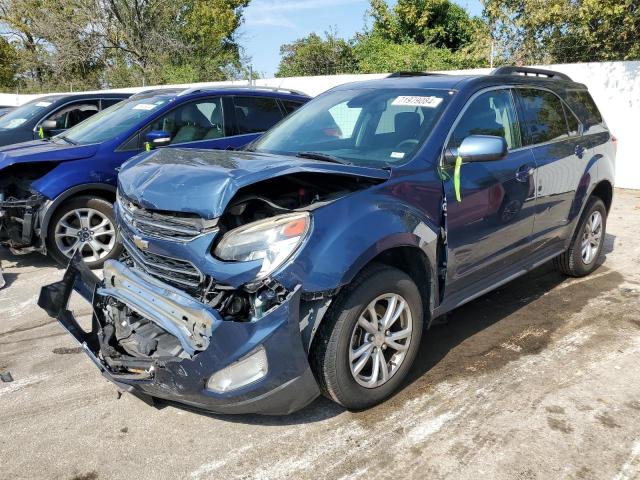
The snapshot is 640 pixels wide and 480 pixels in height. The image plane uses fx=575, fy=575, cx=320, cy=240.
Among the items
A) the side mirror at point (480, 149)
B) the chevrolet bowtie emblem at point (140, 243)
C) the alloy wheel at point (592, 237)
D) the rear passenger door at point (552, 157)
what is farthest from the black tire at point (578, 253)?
the chevrolet bowtie emblem at point (140, 243)

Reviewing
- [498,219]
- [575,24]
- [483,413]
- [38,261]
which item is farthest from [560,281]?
[575,24]

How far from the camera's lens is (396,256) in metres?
3.39

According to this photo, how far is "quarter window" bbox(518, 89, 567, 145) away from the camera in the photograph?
4.51m

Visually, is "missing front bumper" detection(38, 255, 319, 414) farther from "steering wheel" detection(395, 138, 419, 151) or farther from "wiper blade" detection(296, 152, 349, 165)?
"steering wheel" detection(395, 138, 419, 151)

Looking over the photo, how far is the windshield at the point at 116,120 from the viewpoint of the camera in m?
6.37

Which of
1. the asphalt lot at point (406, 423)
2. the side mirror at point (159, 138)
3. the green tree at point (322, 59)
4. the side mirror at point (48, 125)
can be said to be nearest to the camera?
the asphalt lot at point (406, 423)

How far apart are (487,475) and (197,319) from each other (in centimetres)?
157

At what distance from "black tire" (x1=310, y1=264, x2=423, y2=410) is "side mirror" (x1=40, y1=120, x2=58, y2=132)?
23.3 ft

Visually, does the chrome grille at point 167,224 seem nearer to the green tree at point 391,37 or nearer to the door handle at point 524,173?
the door handle at point 524,173

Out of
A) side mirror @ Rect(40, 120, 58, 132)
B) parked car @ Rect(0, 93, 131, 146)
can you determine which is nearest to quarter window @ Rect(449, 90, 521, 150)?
side mirror @ Rect(40, 120, 58, 132)

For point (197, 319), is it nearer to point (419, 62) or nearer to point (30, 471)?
point (30, 471)

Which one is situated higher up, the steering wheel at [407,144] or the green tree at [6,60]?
the green tree at [6,60]

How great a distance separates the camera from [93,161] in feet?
19.6

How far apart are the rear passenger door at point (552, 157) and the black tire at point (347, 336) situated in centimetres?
180
